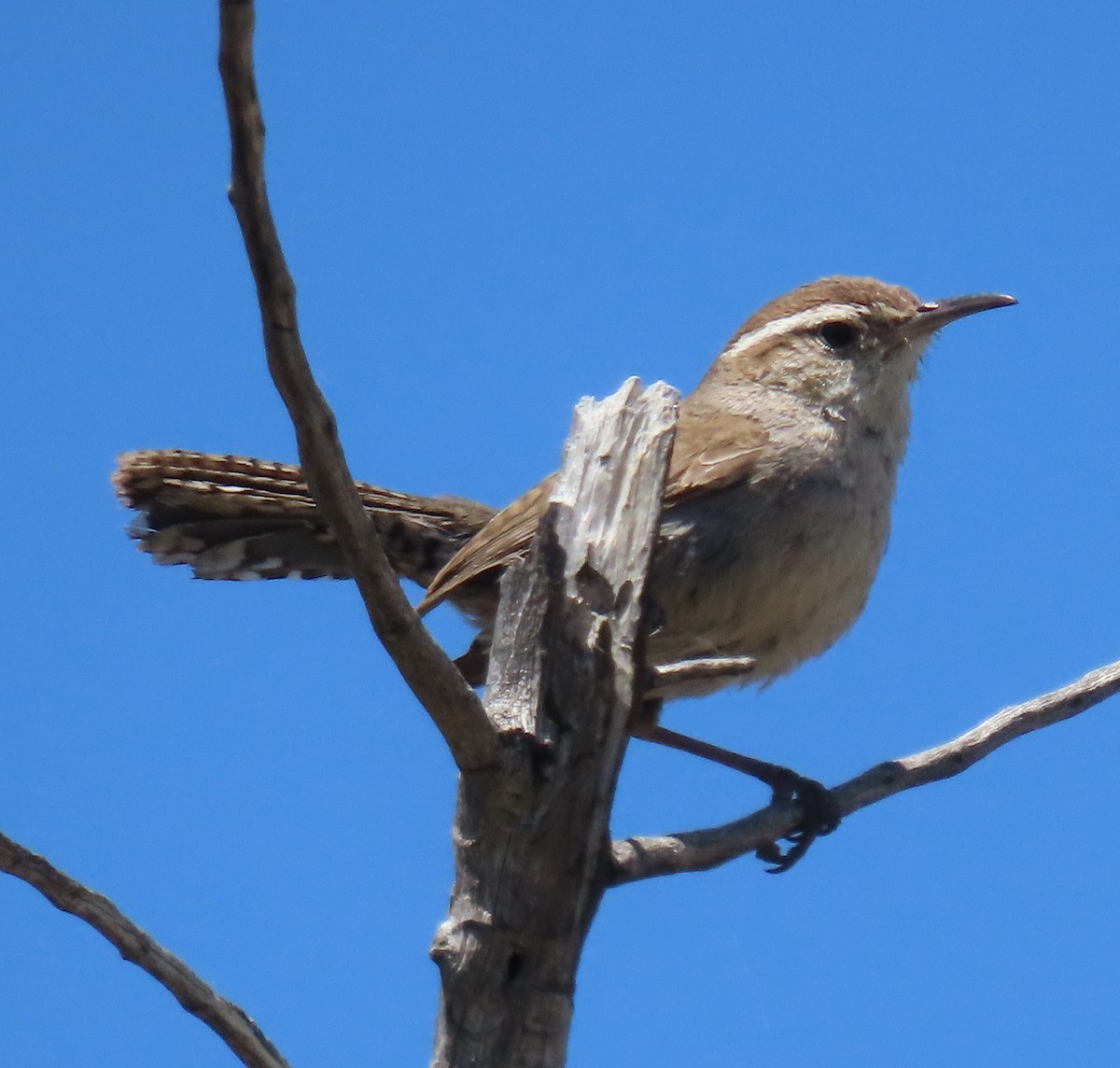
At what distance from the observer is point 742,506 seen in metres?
5.16

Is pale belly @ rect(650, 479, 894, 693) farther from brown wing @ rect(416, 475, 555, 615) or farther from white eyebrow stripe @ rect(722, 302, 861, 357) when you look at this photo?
white eyebrow stripe @ rect(722, 302, 861, 357)

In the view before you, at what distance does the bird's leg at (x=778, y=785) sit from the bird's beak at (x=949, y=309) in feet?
6.40

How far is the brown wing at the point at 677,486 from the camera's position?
518cm

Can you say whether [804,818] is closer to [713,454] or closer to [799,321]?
[713,454]

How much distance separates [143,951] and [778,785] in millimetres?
2853

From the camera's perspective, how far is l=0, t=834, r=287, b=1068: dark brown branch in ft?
9.39

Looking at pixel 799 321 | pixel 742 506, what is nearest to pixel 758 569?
pixel 742 506

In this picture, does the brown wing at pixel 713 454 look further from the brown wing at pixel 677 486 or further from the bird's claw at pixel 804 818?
the bird's claw at pixel 804 818

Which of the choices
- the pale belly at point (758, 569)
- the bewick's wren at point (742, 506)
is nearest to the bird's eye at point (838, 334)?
the bewick's wren at point (742, 506)

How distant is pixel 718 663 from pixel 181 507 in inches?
124

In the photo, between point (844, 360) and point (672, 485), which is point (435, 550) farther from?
point (844, 360)

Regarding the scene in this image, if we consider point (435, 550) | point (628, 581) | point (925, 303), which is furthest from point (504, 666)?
point (925, 303)

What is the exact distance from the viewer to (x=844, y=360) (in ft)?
19.2

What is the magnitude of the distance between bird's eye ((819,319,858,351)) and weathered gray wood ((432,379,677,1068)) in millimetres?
2771
